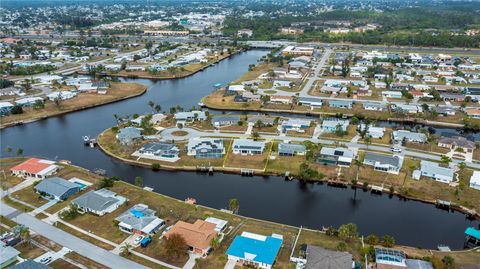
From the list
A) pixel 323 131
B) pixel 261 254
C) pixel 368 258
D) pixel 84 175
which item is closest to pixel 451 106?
pixel 323 131

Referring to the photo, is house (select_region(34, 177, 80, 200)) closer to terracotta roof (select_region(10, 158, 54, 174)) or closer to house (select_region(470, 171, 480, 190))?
terracotta roof (select_region(10, 158, 54, 174))

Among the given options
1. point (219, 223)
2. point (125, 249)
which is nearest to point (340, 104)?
point (219, 223)

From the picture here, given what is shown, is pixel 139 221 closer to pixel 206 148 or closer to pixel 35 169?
pixel 206 148

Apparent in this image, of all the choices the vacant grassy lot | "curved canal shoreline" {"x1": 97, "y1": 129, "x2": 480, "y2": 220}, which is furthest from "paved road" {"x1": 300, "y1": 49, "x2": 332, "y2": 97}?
the vacant grassy lot

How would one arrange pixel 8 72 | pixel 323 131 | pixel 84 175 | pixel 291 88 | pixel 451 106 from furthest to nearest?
pixel 8 72 < pixel 291 88 < pixel 451 106 < pixel 323 131 < pixel 84 175

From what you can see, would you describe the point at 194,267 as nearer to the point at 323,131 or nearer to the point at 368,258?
the point at 368,258

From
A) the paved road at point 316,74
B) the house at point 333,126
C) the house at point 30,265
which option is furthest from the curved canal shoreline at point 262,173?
the paved road at point 316,74

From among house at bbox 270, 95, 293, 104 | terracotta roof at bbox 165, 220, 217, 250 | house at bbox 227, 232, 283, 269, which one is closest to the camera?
house at bbox 227, 232, 283, 269
